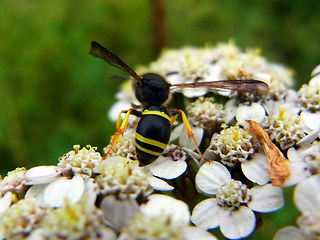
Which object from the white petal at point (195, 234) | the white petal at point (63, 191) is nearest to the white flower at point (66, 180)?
the white petal at point (63, 191)

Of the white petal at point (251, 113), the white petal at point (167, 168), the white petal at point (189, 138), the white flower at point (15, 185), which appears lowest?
the white flower at point (15, 185)

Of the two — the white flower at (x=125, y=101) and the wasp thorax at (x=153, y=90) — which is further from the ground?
the wasp thorax at (x=153, y=90)

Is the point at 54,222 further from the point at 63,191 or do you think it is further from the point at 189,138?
the point at 189,138

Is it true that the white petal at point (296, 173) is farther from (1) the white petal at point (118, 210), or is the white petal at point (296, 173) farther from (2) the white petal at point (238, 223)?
(1) the white petal at point (118, 210)

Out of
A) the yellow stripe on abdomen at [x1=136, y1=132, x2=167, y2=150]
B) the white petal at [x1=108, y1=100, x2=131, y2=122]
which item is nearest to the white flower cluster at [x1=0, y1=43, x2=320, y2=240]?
the yellow stripe on abdomen at [x1=136, y1=132, x2=167, y2=150]

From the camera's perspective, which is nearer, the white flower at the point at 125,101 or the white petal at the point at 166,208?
the white petal at the point at 166,208

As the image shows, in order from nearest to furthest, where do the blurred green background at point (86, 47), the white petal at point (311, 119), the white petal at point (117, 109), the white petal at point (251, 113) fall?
the white petal at point (311, 119)
the white petal at point (251, 113)
the white petal at point (117, 109)
the blurred green background at point (86, 47)

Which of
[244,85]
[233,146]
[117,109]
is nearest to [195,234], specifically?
[233,146]

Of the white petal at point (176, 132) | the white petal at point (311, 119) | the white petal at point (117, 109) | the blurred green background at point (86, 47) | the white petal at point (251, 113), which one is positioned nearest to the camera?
the white petal at point (311, 119)
